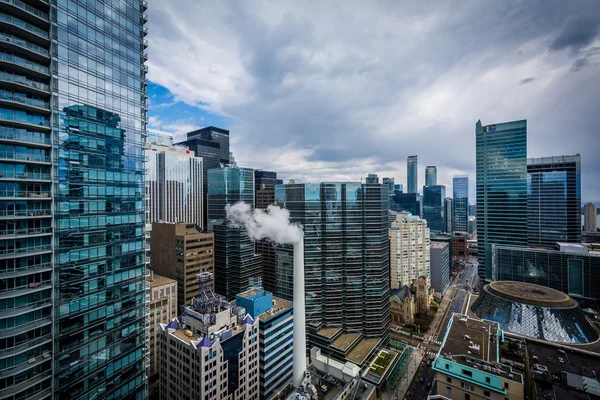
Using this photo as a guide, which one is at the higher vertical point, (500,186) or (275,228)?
(500,186)

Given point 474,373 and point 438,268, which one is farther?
point 438,268

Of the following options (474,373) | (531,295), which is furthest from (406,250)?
(474,373)

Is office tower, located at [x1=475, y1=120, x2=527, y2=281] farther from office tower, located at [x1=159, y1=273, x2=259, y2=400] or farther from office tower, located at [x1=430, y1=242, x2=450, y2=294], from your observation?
office tower, located at [x1=159, y1=273, x2=259, y2=400]

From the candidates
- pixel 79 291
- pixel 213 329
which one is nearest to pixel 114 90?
pixel 79 291

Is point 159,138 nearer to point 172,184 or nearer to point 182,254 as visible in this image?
point 172,184

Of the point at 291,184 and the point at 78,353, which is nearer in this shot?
the point at 78,353

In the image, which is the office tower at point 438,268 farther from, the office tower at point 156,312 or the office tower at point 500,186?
the office tower at point 156,312

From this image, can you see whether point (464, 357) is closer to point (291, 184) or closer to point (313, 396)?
point (313, 396)

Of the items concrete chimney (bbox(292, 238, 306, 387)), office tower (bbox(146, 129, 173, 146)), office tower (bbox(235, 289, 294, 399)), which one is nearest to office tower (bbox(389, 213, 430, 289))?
office tower (bbox(235, 289, 294, 399))
